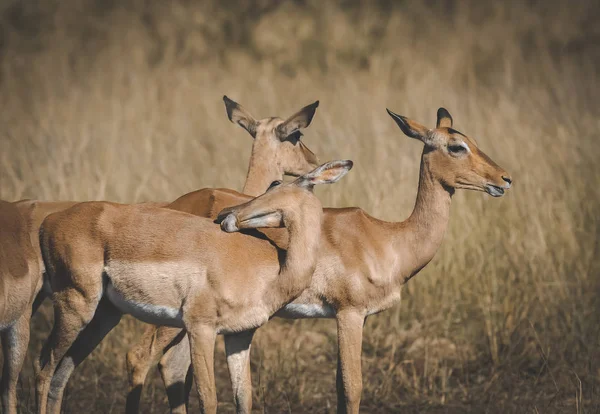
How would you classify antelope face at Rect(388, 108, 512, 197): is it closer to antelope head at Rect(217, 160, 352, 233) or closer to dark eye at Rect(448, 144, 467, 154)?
dark eye at Rect(448, 144, 467, 154)

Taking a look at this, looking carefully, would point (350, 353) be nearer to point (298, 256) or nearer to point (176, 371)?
point (298, 256)

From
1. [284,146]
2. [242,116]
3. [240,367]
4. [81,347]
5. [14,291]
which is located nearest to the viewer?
[14,291]

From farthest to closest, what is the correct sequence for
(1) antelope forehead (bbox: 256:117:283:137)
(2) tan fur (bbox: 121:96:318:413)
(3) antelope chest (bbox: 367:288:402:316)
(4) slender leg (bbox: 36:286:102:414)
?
(1) antelope forehead (bbox: 256:117:283:137), (2) tan fur (bbox: 121:96:318:413), (3) antelope chest (bbox: 367:288:402:316), (4) slender leg (bbox: 36:286:102:414)

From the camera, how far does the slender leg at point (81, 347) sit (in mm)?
6410

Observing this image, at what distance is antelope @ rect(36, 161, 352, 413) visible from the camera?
5.93 m

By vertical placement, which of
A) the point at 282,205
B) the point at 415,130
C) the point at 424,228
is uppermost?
the point at 415,130

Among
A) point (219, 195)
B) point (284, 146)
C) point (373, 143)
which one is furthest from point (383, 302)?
point (373, 143)

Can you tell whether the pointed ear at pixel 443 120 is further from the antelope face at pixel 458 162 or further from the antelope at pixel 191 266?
the antelope at pixel 191 266

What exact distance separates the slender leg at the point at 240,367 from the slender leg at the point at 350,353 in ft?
1.61

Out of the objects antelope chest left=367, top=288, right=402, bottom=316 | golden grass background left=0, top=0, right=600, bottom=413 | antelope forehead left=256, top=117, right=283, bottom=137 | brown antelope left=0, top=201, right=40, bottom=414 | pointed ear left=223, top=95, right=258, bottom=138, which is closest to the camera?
brown antelope left=0, top=201, right=40, bottom=414

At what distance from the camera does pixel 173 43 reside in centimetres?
1752

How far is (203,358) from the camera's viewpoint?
19.4ft

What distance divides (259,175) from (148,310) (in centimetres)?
158

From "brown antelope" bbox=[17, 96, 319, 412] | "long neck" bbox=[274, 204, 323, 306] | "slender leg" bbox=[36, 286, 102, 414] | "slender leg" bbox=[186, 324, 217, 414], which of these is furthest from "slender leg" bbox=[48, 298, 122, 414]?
"long neck" bbox=[274, 204, 323, 306]
